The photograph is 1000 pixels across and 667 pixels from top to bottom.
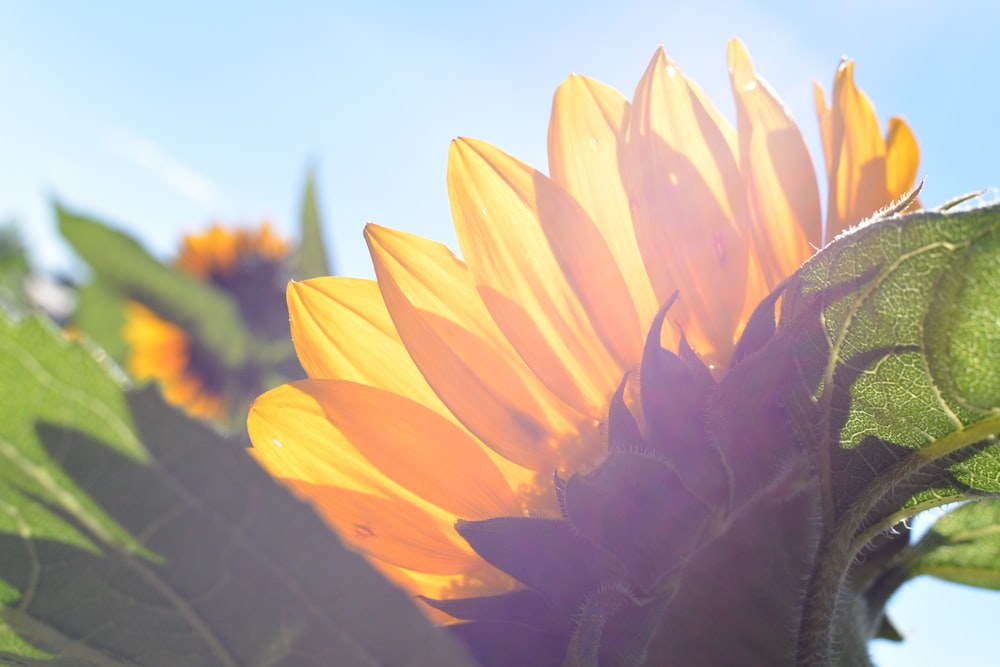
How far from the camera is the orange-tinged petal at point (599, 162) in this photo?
467mm

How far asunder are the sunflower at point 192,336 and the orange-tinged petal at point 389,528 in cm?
181

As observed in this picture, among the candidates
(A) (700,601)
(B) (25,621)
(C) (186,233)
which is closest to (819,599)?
(A) (700,601)

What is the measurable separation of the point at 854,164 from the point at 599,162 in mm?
157

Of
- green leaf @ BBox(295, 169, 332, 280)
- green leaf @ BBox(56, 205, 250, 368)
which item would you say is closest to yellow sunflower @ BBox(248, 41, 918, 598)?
green leaf @ BBox(295, 169, 332, 280)

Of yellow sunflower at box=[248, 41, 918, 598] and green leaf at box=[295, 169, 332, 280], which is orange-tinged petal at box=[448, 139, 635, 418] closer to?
yellow sunflower at box=[248, 41, 918, 598]

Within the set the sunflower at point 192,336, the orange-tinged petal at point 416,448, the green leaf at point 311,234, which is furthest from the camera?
the sunflower at point 192,336

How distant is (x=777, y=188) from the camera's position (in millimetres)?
496

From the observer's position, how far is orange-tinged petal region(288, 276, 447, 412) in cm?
49

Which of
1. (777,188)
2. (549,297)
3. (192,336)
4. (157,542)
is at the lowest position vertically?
(157,542)

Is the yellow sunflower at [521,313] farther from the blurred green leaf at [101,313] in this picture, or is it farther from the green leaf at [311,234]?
the blurred green leaf at [101,313]

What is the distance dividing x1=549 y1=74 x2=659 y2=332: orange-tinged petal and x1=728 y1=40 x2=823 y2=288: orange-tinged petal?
0.07 metres

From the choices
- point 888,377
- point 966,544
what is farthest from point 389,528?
point 966,544

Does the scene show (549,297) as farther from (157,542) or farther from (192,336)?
(192,336)

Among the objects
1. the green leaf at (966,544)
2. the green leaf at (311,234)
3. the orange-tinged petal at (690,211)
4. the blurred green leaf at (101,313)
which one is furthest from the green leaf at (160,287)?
the green leaf at (966,544)
